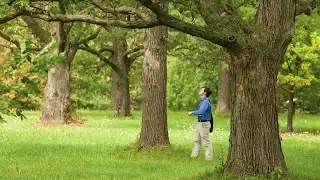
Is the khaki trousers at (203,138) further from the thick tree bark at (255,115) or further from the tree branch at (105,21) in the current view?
the tree branch at (105,21)

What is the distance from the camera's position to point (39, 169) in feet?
39.5

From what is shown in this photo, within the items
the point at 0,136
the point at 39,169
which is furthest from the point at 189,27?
the point at 0,136

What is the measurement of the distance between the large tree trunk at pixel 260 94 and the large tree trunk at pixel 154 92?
477cm

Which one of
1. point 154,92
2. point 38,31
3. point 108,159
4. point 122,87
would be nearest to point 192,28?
point 108,159

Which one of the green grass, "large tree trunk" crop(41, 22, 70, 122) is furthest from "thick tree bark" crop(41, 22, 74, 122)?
the green grass

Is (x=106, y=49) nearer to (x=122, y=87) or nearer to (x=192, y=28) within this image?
(x=122, y=87)

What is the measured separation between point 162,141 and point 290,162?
305 cm

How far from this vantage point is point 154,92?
1526cm

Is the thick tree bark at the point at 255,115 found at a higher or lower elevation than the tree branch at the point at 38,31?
lower

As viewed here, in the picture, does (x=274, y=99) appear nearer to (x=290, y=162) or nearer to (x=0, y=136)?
(x=290, y=162)

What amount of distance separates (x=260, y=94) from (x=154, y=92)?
5.20 meters

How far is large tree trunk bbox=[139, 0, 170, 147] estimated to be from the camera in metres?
A: 15.2

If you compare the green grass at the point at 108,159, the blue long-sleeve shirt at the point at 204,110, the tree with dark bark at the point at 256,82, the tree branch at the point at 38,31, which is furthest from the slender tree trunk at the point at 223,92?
the tree with dark bark at the point at 256,82

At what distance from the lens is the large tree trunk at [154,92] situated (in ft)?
49.9
